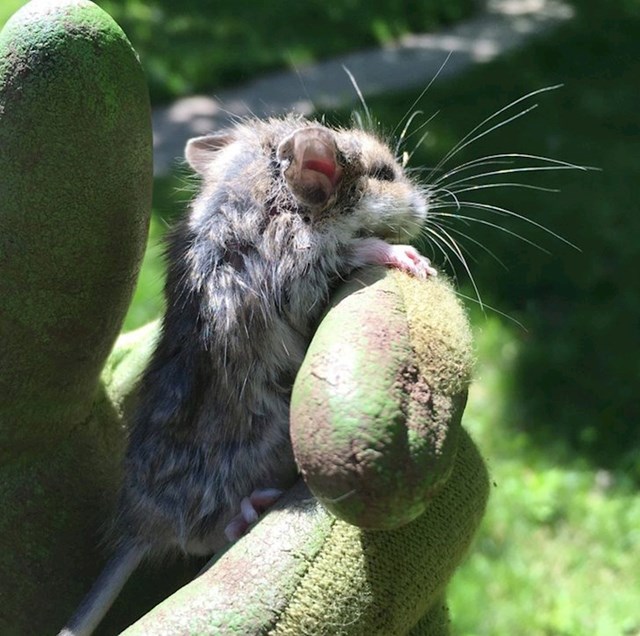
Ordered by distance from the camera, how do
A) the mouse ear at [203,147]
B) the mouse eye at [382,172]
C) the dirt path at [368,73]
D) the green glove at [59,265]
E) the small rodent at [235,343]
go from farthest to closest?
1. the dirt path at [368,73]
2. the mouse ear at [203,147]
3. the mouse eye at [382,172]
4. the small rodent at [235,343]
5. the green glove at [59,265]

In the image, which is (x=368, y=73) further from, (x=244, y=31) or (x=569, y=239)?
(x=569, y=239)

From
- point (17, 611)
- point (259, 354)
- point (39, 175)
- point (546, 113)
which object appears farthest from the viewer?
point (546, 113)

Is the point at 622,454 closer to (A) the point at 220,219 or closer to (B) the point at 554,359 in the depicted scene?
(B) the point at 554,359

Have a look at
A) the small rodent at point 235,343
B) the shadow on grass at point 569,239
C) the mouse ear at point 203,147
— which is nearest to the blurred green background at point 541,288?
the shadow on grass at point 569,239

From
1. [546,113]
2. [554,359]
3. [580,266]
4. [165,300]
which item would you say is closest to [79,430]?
[165,300]

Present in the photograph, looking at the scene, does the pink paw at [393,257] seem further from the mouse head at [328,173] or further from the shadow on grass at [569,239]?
the shadow on grass at [569,239]

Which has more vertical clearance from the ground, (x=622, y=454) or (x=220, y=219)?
(x=220, y=219)

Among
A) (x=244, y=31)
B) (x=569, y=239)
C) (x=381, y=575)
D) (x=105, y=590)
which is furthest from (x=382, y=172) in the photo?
(x=244, y=31)
